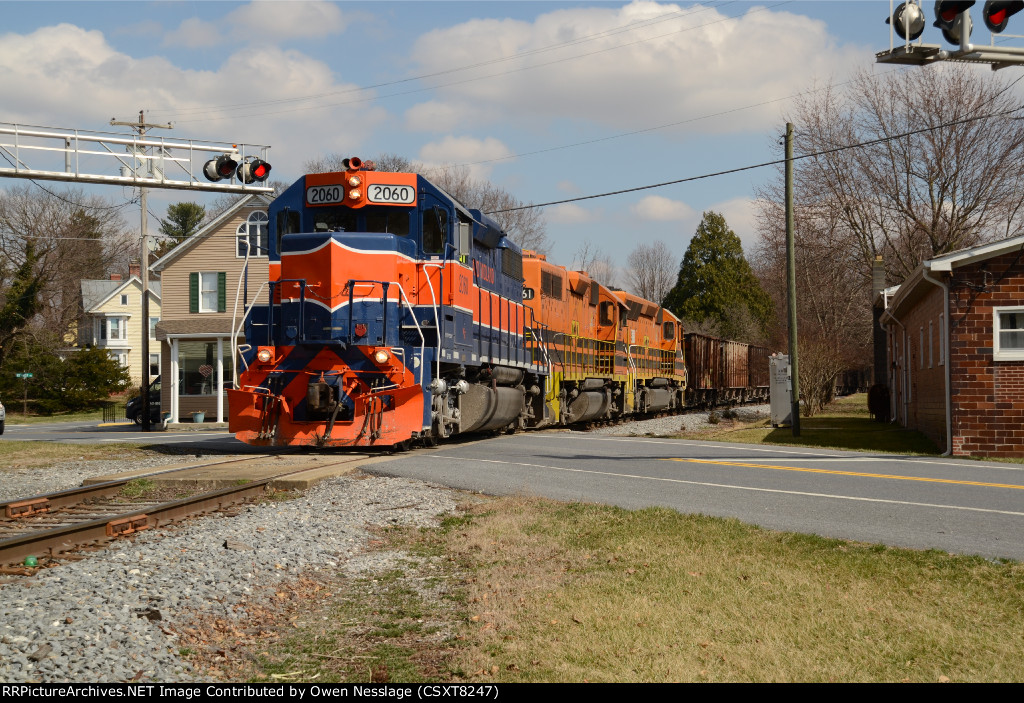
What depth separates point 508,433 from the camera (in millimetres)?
21266

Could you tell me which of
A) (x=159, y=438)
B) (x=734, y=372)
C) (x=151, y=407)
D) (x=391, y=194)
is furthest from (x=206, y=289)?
(x=391, y=194)

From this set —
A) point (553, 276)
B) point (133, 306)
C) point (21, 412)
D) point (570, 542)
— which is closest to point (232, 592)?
point (570, 542)

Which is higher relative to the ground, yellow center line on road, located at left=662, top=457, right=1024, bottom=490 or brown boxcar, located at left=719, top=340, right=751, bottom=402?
brown boxcar, located at left=719, top=340, right=751, bottom=402

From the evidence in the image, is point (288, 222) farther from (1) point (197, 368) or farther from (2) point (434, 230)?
(1) point (197, 368)

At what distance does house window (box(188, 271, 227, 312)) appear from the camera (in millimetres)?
38156

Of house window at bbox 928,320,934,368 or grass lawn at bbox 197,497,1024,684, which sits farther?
house window at bbox 928,320,934,368

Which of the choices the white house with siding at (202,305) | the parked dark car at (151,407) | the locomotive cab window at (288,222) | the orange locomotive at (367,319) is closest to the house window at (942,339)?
the orange locomotive at (367,319)

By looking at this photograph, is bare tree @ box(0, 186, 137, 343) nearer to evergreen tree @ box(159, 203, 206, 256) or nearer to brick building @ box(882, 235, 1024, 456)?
evergreen tree @ box(159, 203, 206, 256)

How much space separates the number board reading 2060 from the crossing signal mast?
7.07 meters

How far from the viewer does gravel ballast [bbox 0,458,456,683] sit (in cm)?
463

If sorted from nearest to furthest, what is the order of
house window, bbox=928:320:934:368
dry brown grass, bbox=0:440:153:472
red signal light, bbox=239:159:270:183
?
1. dry brown grass, bbox=0:440:153:472
2. house window, bbox=928:320:934:368
3. red signal light, bbox=239:159:270:183

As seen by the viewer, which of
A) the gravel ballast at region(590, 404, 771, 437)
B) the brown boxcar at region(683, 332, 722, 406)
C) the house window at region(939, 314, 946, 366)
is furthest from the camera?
the brown boxcar at region(683, 332, 722, 406)

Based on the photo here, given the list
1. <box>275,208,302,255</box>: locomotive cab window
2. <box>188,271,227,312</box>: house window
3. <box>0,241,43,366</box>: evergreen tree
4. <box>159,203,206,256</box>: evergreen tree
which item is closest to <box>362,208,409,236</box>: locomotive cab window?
<box>275,208,302,255</box>: locomotive cab window

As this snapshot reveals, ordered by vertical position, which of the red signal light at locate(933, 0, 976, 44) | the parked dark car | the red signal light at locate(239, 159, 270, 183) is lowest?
the parked dark car
